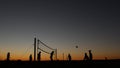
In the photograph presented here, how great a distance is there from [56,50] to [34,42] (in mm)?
21798
